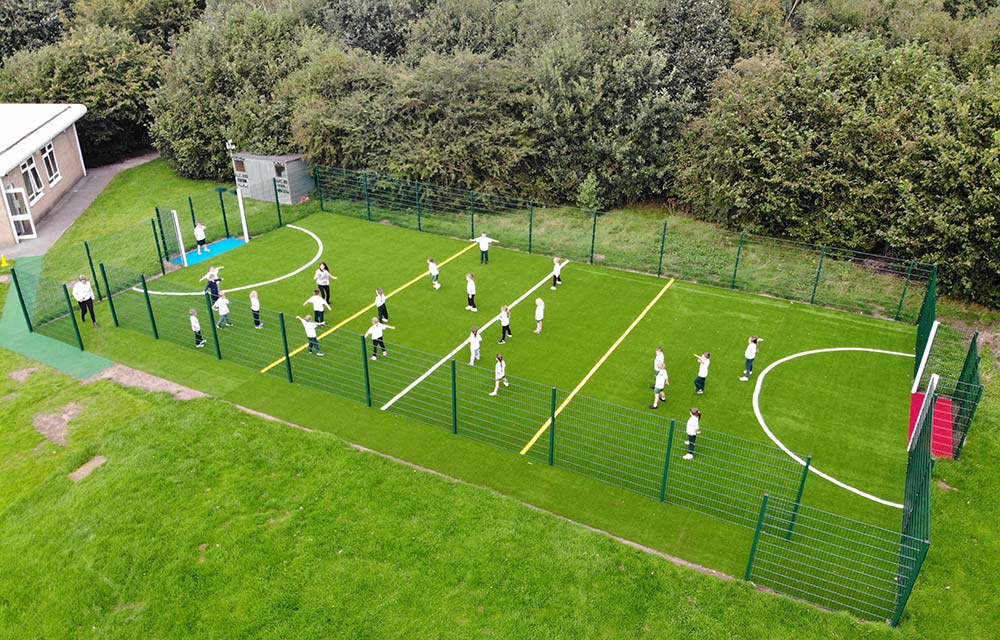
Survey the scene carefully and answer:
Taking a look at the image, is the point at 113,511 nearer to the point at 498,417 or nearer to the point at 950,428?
the point at 498,417

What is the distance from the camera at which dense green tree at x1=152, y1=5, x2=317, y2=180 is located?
33875 millimetres

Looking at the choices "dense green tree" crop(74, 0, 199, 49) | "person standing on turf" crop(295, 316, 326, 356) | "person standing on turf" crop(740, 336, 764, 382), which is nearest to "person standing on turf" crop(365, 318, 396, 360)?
"person standing on turf" crop(295, 316, 326, 356)

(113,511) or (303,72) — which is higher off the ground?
(303,72)

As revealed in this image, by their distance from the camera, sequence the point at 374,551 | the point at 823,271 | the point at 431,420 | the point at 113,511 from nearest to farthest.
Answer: the point at 374,551
the point at 113,511
the point at 431,420
the point at 823,271

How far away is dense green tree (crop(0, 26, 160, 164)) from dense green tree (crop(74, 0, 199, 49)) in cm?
316

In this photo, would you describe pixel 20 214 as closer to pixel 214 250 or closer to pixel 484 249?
pixel 214 250

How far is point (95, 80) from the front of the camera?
1486 inches

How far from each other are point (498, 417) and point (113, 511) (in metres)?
7.92

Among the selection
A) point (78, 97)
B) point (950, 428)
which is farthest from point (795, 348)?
point (78, 97)

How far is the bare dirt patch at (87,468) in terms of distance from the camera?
14.7m

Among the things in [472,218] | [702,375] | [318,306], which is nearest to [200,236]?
[318,306]

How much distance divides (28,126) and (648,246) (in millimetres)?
26191

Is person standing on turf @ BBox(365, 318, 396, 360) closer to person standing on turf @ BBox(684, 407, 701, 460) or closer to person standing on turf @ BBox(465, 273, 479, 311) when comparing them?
person standing on turf @ BBox(465, 273, 479, 311)

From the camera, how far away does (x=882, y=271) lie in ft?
82.5
